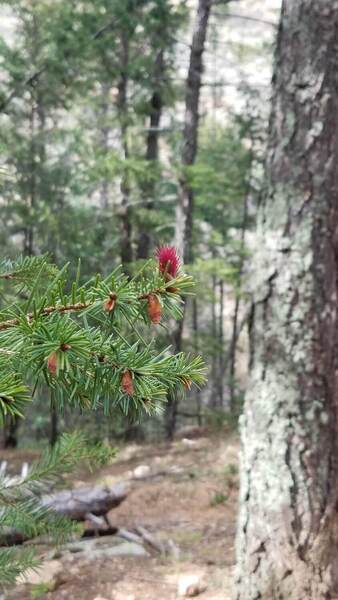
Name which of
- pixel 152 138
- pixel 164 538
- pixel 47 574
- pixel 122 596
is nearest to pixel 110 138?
pixel 152 138

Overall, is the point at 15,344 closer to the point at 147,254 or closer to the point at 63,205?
the point at 63,205

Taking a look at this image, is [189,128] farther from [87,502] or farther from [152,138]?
Answer: [87,502]

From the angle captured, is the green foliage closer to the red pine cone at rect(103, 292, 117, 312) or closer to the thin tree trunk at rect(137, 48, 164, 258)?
the red pine cone at rect(103, 292, 117, 312)

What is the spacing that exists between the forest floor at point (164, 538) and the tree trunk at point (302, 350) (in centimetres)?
74

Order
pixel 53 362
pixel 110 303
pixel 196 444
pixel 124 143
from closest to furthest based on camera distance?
pixel 53 362, pixel 110 303, pixel 196 444, pixel 124 143

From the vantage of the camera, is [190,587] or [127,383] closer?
[127,383]

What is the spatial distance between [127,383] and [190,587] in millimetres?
3072

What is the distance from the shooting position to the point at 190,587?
369cm

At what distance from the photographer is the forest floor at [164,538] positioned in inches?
150

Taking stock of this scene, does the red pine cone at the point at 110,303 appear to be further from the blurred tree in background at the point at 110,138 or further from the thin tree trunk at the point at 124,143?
the thin tree trunk at the point at 124,143

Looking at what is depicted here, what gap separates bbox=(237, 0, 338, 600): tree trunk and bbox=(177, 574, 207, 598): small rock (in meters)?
0.55

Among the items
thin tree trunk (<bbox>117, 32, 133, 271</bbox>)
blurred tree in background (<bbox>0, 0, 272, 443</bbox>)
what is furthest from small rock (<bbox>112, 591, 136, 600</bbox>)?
thin tree trunk (<bbox>117, 32, 133, 271</bbox>)

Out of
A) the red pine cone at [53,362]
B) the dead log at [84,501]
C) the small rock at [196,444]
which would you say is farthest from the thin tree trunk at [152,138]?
the red pine cone at [53,362]

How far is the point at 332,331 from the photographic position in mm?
3191
